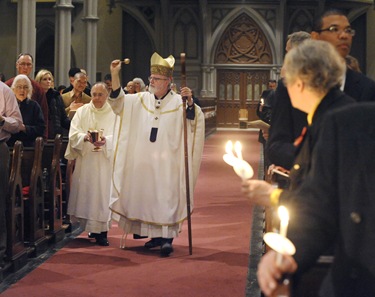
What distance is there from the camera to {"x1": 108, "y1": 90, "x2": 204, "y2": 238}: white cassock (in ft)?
24.0

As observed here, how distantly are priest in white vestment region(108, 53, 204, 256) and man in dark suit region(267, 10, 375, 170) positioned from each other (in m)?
3.46

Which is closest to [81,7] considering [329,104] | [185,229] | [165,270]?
[185,229]

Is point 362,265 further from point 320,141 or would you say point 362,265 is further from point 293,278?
point 320,141

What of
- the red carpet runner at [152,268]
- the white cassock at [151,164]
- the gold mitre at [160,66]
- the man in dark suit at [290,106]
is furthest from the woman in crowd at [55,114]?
the man in dark suit at [290,106]

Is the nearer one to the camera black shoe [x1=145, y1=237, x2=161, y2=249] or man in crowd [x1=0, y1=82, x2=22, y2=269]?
man in crowd [x1=0, y1=82, x2=22, y2=269]

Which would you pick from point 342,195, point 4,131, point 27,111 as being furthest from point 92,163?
point 342,195

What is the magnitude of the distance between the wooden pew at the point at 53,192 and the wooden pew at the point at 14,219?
3.17 feet

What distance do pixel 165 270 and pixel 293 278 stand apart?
4.11 m

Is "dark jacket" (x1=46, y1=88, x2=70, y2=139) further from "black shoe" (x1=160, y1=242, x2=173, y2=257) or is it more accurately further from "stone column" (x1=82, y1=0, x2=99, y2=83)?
"stone column" (x1=82, y1=0, x2=99, y2=83)

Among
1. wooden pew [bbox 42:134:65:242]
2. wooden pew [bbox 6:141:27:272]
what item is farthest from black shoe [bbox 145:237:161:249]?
wooden pew [bbox 6:141:27:272]

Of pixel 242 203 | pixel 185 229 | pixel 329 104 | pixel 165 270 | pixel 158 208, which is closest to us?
pixel 329 104

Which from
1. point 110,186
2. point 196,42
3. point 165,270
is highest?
point 196,42

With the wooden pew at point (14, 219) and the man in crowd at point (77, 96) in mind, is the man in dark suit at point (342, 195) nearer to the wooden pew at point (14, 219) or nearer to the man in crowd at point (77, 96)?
the wooden pew at point (14, 219)

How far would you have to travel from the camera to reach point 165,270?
21.0ft
